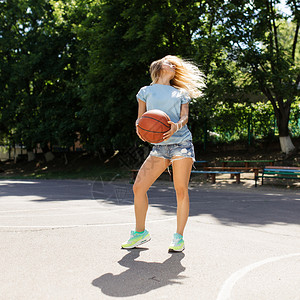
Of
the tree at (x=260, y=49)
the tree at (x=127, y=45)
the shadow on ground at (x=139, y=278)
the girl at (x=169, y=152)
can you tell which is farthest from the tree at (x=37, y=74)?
the shadow on ground at (x=139, y=278)

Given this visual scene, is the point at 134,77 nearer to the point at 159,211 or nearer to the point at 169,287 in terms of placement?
the point at 159,211

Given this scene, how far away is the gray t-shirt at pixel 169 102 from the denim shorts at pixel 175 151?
56mm

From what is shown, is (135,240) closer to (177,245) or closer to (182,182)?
(177,245)

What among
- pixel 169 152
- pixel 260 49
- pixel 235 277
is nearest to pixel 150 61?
pixel 260 49

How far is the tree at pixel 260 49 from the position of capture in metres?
16.3

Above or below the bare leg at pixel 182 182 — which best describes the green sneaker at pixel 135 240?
below

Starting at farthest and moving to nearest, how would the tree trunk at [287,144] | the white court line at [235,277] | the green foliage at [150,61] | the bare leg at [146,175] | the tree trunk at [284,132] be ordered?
1. the tree trunk at [287,144]
2. the tree trunk at [284,132]
3. the green foliage at [150,61]
4. the bare leg at [146,175]
5. the white court line at [235,277]

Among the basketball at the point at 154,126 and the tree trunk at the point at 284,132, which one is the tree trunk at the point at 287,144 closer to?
the tree trunk at the point at 284,132

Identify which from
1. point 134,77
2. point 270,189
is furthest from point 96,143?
point 270,189

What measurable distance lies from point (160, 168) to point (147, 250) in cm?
95

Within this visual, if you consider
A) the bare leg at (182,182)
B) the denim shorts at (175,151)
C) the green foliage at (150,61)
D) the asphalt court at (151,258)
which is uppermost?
the green foliage at (150,61)

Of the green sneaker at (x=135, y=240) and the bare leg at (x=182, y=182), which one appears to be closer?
the bare leg at (x=182, y=182)

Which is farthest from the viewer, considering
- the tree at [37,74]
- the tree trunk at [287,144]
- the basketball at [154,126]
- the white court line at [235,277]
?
the tree at [37,74]

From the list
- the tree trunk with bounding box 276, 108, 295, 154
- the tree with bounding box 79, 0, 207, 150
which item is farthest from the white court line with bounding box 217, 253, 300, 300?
the tree trunk with bounding box 276, 108, 295, 154
